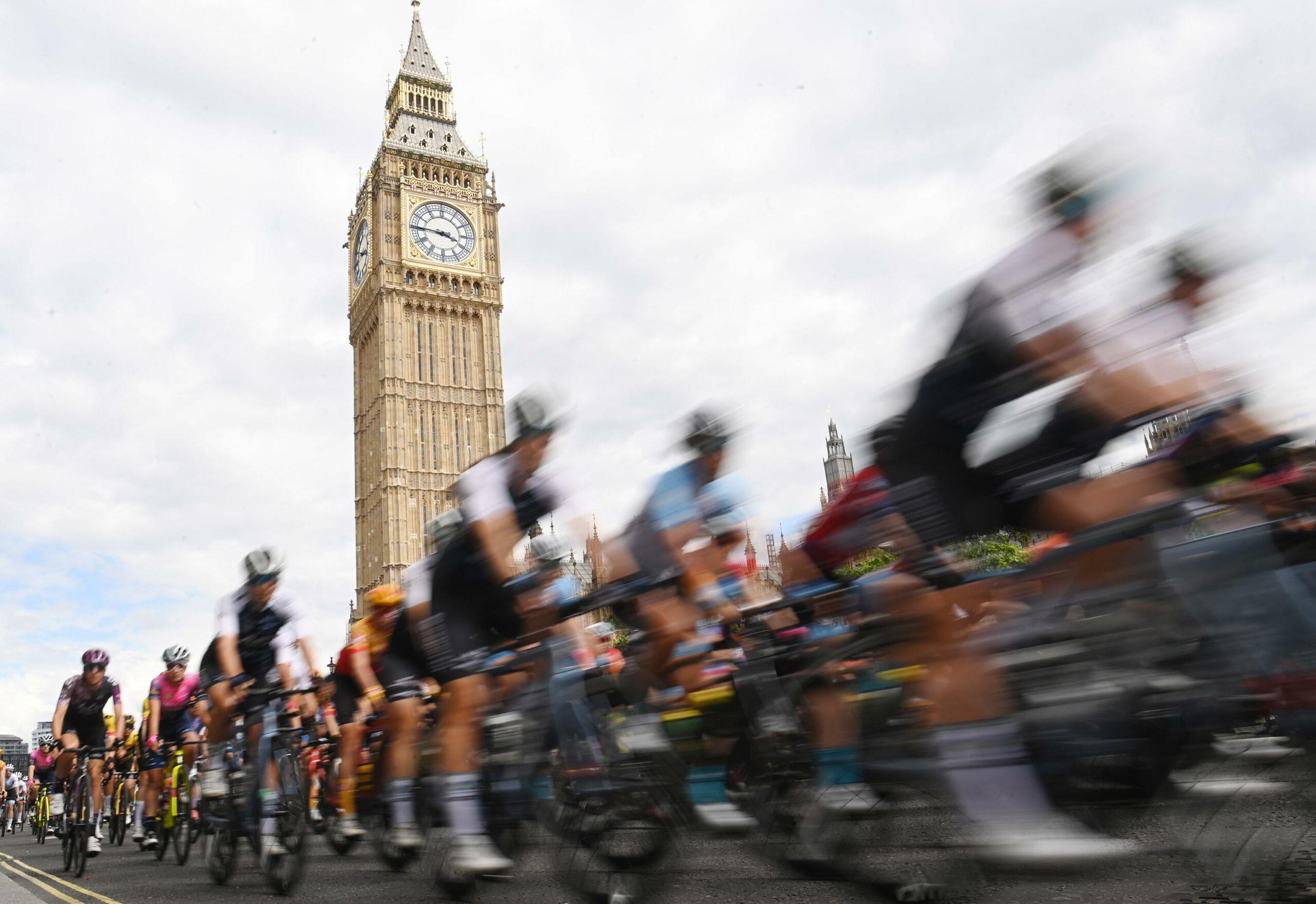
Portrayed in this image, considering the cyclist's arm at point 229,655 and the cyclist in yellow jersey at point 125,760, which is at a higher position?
the cyclist's arm at point 229,655

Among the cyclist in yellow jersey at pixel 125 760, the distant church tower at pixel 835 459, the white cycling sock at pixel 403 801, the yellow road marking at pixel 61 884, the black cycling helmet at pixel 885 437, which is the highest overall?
the distant church tower at pixel 835 459

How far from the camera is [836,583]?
330 cm

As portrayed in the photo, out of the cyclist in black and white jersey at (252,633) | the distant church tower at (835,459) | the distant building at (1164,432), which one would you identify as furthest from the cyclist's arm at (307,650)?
the distant church tower at (835,459)

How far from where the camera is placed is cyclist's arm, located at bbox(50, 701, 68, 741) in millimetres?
6668

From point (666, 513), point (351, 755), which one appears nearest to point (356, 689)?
point (351, 755)

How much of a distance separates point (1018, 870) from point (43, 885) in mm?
5840

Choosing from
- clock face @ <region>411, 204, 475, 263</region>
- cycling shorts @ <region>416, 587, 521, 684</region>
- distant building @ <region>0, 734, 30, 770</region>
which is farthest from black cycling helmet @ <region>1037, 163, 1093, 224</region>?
distant building @ <region>0, 734, 30, 770</region>

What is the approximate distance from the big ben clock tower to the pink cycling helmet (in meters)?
48.7

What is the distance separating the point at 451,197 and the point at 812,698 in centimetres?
6124

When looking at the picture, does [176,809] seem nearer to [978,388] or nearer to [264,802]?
[264,802]

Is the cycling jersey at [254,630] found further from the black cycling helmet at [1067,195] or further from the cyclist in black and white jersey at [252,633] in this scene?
the black cycling helmet at [1067,195]

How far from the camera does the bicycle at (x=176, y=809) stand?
21.9 feet

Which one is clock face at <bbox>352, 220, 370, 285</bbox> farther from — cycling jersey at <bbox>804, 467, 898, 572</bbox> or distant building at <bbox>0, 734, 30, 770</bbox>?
distant building at <bbox>0, 734, 30, 770</bbox>

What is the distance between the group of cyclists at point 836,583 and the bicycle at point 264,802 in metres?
0.04
